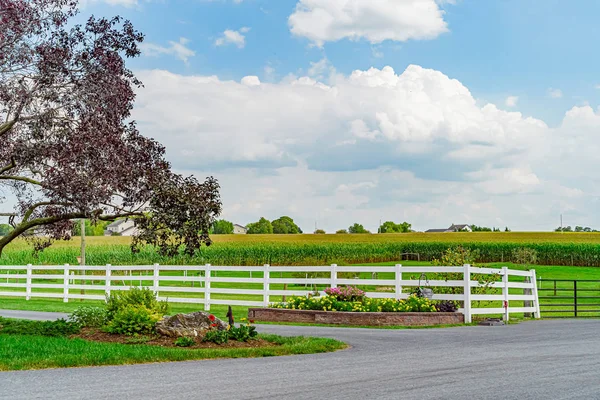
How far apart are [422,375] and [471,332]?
7.37 m

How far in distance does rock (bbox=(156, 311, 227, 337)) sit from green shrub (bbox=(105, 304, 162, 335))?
0.34 m

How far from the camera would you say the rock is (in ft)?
48.2

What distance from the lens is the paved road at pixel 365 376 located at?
903 cm

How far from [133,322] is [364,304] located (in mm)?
7151

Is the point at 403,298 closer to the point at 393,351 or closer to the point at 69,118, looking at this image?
the point at 393,351

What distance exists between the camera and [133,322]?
15.4 metres

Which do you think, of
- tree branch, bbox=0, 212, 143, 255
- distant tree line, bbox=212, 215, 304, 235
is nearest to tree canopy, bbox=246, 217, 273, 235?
distant tree line, bbox=212, 215, 304, 235

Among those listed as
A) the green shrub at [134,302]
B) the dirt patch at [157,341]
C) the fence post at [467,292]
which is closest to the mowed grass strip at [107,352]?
the dirt patch at [157,341]

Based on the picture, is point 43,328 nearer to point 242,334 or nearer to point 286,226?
point 242,334

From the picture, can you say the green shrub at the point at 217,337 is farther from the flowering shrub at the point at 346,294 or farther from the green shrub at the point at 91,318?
the flowering shrub at the point at 346,294

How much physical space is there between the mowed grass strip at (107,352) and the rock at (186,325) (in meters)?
0.98

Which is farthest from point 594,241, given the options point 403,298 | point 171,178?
point 171,178

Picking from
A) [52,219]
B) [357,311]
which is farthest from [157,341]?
[357,311]

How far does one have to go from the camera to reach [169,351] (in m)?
12.9
